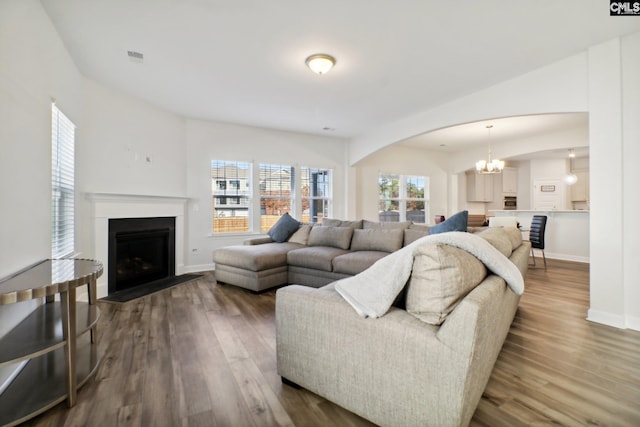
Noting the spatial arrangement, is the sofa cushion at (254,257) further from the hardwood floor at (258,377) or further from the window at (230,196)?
the window at (230,196)

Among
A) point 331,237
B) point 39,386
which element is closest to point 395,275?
point 39,386

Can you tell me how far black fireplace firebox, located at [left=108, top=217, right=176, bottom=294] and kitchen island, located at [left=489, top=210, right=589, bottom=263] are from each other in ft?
21.9

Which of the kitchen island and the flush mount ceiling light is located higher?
the flush mount ceiling light

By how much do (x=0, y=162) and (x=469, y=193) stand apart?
9.59m

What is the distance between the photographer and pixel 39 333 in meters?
1.71

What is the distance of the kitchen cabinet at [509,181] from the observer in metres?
8.73

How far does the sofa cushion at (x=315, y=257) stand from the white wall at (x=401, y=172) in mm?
2965

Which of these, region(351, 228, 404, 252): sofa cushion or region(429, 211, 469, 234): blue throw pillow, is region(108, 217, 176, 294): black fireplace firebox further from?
region(429, 211, 469, 234): blue throw pillow

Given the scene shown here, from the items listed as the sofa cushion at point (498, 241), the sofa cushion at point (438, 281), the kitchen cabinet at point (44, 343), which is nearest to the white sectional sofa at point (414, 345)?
the sofa cushion at point (438, 281)

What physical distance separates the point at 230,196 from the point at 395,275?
4791 millimetres

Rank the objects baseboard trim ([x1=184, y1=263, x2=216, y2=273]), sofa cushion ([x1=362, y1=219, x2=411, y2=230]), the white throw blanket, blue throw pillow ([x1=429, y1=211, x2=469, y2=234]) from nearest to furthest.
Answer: the white throw blanket → blue throw pillow ([x1=429, y1=211, x2=469, y2=234]) → sofa cushion ([x1=362, y1=219, x2=411, y2=230]) → baseboard trim ([x1=184, y1=263, x2=216, y2=273])

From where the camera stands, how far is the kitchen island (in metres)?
5.96

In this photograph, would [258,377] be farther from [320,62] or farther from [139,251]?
[139,251]

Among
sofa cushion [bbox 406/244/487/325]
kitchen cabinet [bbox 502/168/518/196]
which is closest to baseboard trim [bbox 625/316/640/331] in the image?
sofa cushion [bbox 406/244/487/325]
